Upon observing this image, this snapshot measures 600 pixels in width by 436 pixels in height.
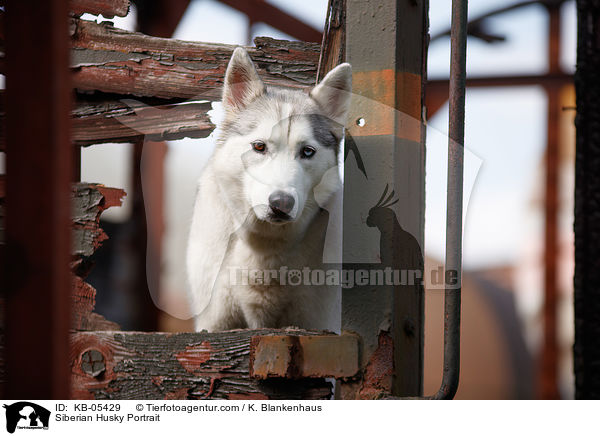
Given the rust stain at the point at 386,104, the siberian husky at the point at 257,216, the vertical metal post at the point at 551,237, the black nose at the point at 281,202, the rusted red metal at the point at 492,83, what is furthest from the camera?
the vertical metal post at the point at 551,237

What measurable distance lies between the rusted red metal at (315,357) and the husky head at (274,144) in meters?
0.45

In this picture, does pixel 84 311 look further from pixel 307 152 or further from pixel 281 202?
pixel 307 152

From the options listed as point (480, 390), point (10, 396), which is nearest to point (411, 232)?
point (10, 396)

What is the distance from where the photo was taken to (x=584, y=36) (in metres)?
2.75

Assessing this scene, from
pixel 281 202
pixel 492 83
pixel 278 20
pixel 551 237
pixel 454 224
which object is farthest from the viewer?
pixel 551 237

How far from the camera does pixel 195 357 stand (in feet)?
5.69

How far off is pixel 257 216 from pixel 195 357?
1.84 ft

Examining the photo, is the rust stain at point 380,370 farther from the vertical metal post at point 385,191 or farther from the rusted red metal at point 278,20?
the rusted red metal at point 278,20

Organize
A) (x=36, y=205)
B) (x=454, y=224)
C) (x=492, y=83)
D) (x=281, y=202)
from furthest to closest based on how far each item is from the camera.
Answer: (x=492, y=83)
(x=281, y=202)
(x=454, y=224)
(x=36, y=205)

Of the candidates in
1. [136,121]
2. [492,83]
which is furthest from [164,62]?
[492,83]

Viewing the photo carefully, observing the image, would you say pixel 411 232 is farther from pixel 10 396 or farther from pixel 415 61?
pixel 10 396

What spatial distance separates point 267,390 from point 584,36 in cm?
250

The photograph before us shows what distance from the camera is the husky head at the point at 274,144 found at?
1887 millimetres
